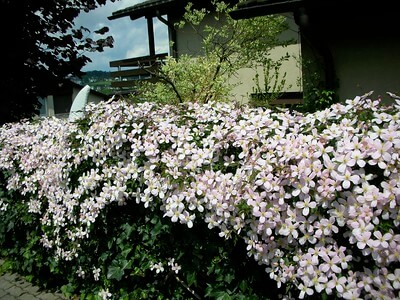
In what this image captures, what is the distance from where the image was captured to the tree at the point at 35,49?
633 centimetres

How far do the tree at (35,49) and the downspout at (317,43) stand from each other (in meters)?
4.18

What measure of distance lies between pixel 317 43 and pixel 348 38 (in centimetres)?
49

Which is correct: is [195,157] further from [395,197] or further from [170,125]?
[395,197]

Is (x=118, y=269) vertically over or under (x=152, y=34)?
under

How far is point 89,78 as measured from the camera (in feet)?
24.6

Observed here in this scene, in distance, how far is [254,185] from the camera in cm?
188

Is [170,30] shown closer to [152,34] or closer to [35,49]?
[152,34]

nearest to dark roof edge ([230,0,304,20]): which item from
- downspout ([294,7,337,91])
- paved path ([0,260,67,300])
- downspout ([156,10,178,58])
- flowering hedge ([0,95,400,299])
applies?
downspout ([294,7,337,91])

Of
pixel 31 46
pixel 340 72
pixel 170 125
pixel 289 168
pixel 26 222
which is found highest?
pixel 31 46

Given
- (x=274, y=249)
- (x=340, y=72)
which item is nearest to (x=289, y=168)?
(x=274, y=249)

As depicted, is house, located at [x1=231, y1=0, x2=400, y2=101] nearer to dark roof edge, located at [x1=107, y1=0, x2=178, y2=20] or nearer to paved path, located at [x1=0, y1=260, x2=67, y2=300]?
paved path, located at [x1=0, y1=260, x2=67, y2=300]

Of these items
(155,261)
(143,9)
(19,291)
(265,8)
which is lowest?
(19,291)

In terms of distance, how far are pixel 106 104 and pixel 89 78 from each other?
16.4 ft

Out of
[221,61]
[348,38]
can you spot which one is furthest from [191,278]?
[221,61]
